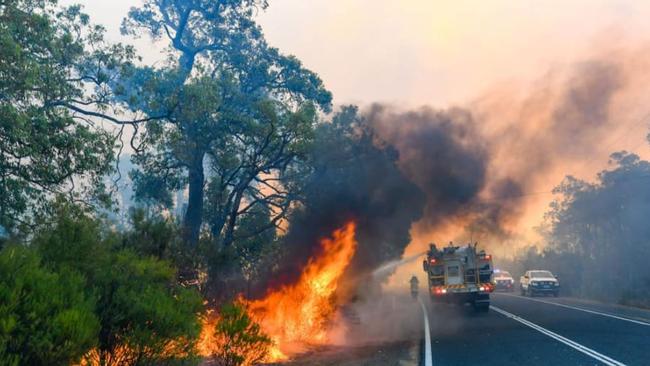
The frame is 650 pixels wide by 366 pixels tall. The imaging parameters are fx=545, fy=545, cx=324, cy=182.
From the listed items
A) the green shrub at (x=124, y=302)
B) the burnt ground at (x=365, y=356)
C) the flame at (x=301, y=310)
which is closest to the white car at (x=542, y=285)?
the flame at (x=301, y=310)

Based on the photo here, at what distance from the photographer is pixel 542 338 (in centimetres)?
1433

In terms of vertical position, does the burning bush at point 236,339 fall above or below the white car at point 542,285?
below

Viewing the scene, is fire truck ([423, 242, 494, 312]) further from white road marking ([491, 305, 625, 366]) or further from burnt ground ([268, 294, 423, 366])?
white road marking ([491, 305, 625, 366])

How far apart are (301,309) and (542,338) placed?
6852 mm

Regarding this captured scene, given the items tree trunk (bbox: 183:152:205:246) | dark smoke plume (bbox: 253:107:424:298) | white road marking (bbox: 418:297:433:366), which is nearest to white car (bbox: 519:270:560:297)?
dark smoke plume (bbox: 253:107:424:298)

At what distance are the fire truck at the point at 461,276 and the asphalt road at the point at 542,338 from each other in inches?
42.3

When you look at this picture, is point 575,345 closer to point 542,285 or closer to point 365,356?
point 365,356

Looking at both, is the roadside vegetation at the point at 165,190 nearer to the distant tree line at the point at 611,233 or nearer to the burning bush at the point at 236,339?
the burning bush at the point at 236,339

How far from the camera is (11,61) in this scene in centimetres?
988

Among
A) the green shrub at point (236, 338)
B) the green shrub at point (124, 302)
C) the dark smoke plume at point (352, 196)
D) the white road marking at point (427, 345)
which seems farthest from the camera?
the dark smoke plume at point (352, 196)

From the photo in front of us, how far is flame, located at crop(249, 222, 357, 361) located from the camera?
15727mm

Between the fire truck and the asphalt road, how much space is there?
1.08 m

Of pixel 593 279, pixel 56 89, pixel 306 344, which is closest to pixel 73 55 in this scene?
pixel 56 89

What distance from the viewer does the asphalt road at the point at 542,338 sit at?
36.9 feet
